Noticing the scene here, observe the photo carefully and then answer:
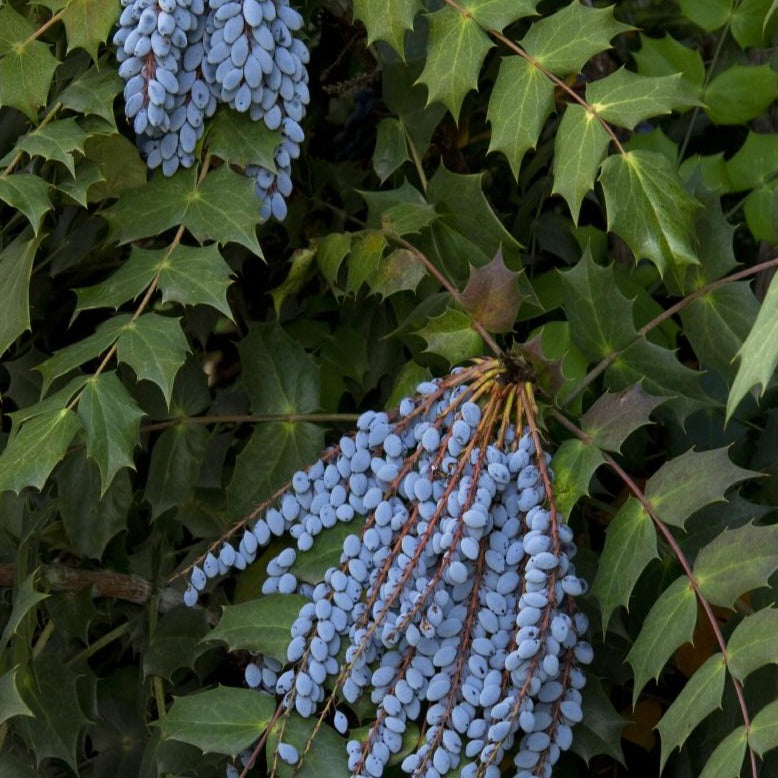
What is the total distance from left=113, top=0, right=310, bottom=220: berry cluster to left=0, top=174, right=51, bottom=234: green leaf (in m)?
0.10

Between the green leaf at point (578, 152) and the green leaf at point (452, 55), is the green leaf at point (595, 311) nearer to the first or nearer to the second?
the green leaf at point (578, 152)

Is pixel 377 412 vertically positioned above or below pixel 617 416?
below

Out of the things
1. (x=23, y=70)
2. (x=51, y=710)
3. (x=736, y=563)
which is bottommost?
(x=51, y=710)

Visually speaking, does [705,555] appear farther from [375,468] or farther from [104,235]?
[104,235]

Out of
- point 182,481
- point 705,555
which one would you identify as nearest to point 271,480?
point 182,481

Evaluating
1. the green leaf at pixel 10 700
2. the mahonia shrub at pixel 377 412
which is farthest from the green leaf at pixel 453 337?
the green leaf at pixel 10 700

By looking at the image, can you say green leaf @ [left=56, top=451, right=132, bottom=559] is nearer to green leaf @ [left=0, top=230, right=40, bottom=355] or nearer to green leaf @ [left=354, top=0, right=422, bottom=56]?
green leaf @ [left=0, top=230, right=40, bottom=355]

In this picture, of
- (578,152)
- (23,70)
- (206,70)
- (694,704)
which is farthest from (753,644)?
(23,70)

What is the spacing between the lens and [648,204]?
1.17m

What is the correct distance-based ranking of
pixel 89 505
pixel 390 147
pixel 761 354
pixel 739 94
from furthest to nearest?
pixel 739 94, pixel 390 147, pixel 89 505, pixel 761 354

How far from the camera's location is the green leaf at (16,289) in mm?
1177

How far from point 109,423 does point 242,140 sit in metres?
0.30

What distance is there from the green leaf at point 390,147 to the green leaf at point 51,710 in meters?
0.61

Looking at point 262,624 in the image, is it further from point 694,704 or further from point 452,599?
point 694,704
